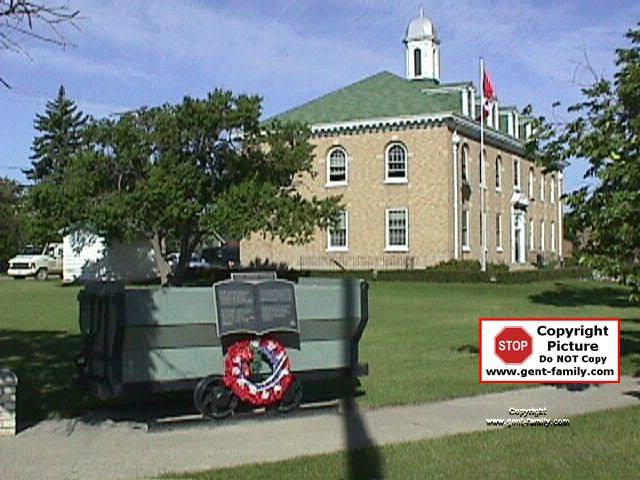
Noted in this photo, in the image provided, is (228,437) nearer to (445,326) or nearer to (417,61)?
(445,326)

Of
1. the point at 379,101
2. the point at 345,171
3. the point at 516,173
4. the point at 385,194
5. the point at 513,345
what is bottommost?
the point at 513,345

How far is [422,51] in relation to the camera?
5688 cm

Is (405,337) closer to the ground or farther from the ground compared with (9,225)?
closer to the ground

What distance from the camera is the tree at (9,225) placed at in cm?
5184

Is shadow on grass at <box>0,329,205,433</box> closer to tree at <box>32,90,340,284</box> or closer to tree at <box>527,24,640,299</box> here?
tree at <box>527,24,640,299</box>

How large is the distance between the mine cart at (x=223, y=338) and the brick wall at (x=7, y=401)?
89cm

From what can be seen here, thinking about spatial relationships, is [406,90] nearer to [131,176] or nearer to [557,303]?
[131,176]

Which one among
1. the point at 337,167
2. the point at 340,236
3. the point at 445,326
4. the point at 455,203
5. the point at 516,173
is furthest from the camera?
the point at 516,173

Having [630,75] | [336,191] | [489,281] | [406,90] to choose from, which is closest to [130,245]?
[336,191]

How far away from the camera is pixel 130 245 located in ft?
171

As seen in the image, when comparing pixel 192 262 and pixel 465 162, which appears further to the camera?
pixel 192 262

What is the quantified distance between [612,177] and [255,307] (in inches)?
184

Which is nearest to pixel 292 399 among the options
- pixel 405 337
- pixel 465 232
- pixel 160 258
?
pixel 405 337

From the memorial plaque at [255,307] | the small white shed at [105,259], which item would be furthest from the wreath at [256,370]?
the small white shed at [105,259]
